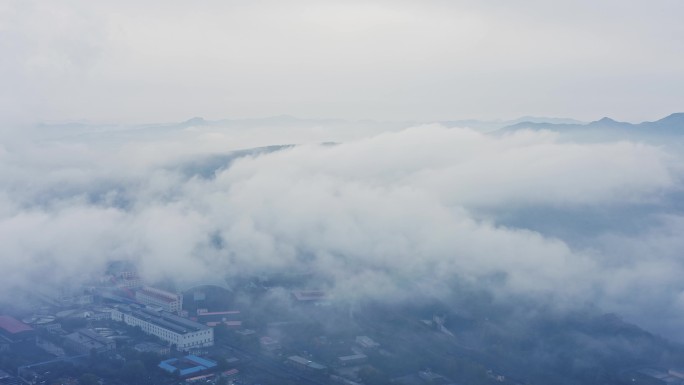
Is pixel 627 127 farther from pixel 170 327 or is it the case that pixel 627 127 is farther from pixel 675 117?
pixel 170 327

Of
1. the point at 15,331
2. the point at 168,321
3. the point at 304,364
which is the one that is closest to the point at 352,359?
the point at 304,364

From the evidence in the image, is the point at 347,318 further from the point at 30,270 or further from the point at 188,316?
the point at 30,270

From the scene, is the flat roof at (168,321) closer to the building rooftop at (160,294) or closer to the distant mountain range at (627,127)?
the building rooftop at (160,294)

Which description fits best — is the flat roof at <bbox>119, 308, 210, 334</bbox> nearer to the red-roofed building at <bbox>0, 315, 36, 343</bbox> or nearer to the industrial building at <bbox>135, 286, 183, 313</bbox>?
the industrial building at <bbox>135, 286, 183, 313</bbox>

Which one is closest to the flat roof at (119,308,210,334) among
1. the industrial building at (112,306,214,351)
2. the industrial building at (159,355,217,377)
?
the industrial building at (112,306,214,351)

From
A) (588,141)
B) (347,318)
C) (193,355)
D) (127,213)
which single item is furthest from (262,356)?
(588,141)

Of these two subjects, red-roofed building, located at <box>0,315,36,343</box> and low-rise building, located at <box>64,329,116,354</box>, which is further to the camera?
red-roofed building, located at <box>0,315,36,343</box>

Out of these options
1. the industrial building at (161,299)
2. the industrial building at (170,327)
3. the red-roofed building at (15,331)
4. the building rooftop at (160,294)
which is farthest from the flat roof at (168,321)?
the red-roofed building at (15,331)

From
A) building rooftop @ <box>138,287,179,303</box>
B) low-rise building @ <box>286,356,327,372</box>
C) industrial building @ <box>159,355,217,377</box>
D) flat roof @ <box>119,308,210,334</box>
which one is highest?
building rooftop @ <box>138,287,179,303</box>
